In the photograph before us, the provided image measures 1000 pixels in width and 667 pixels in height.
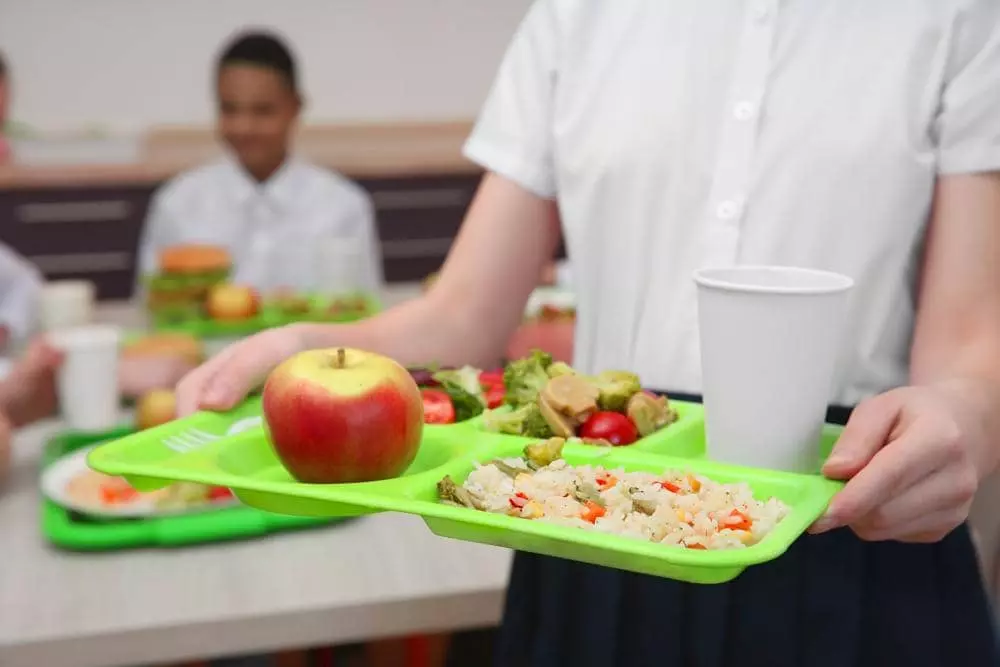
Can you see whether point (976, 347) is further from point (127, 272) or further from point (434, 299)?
point (127, 272)

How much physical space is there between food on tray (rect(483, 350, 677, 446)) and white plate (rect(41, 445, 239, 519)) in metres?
0.60

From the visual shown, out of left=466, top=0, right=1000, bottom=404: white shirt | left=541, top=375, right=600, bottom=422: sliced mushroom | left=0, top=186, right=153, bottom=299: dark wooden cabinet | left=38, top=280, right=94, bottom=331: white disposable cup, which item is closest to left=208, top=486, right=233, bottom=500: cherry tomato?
left=466, top=0, right=1000, bottom=404: white shirt

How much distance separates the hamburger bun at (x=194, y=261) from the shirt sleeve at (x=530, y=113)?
1596 millimetres


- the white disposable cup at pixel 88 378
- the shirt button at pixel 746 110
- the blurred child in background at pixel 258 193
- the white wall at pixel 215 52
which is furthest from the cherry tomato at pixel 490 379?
the white wall at pixel 215 52

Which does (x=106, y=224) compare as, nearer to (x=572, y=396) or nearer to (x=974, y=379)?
(x=572, y=396)

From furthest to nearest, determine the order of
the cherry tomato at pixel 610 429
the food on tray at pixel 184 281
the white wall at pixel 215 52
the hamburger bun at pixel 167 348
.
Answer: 1. the white wall at pixel 215 52
2. the food on tray at pixel 184 281
3. the hamburger bun at pixel 167 348
4. the cherry tomato at pixel 610 429

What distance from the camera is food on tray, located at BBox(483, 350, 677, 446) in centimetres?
91

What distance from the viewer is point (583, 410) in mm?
909

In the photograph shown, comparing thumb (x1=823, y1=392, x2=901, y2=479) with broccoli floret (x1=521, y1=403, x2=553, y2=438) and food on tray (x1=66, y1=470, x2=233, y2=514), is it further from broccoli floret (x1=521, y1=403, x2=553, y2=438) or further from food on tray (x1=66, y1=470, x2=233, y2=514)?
food on tray (x1=66, y1=470, x2=233, y2=514)

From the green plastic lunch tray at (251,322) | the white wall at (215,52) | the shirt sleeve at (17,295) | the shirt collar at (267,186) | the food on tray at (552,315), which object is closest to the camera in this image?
the food on tray at (552,315)

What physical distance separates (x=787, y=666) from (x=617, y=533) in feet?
1.59

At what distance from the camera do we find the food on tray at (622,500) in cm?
70

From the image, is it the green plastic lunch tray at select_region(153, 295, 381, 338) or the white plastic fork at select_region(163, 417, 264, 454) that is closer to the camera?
the white plastic fork at select_region(163, 417, 264, 454)

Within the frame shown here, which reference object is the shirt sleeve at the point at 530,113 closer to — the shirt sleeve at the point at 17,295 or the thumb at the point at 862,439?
the thumb at the point at 862,439
